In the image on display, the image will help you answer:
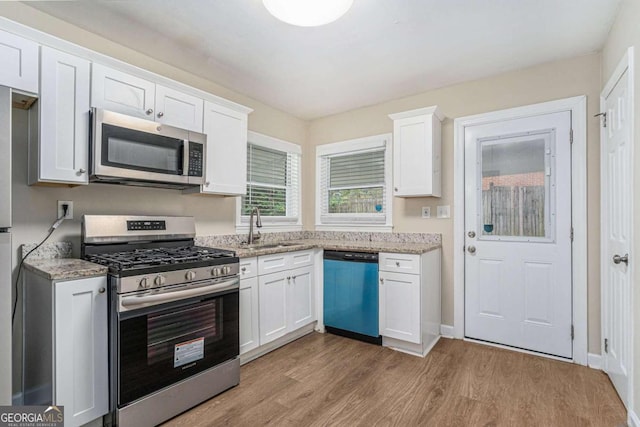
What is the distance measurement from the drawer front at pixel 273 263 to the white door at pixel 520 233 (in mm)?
1741

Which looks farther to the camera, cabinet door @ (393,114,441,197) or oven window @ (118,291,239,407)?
cabinet door @ (393,114,441,197)

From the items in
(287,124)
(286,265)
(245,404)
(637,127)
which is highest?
(287,124)

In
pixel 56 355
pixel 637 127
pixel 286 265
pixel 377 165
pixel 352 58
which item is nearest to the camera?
pixel 56 355

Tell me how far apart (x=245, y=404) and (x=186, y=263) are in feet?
3.25

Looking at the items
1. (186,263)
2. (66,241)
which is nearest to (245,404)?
(186,263)

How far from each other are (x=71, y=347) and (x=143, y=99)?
1.60 metres

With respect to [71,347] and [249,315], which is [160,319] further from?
[249,315]

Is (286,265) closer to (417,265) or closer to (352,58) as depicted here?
(417,265)

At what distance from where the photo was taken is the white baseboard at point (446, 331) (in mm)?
3188

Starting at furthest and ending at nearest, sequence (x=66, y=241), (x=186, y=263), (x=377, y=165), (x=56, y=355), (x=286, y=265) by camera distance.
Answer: (x=377, y=165), (x=286, y=265), (x=66, y=241), (x=186, y=263), (x=56, y=355)

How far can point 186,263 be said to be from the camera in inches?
79.4

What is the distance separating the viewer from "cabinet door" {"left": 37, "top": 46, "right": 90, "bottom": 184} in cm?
183

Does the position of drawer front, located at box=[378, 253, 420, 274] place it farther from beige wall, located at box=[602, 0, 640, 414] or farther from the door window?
beige wall, located at box=[602, 0, 640, 414]

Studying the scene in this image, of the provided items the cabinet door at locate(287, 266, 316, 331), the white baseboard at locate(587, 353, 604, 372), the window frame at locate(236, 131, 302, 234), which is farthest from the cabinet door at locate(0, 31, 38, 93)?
the white baseboard at locate(587, 353, 604, 372)
